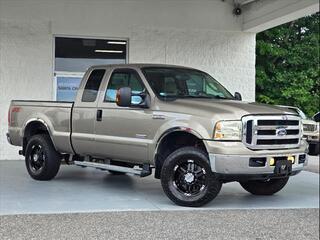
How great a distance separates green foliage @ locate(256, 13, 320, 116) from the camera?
24516 millimetres

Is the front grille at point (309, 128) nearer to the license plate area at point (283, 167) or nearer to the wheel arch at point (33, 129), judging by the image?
the license plate area at point (283, 167)

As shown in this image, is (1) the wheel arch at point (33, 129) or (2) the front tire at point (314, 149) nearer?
(1) the wheel arch at point (33, 129)

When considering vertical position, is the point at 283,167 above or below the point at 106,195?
above

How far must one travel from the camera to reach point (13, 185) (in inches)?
387

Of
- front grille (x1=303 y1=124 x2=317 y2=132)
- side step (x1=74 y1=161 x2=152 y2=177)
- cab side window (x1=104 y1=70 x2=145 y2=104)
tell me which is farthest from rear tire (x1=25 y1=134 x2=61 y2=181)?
front grille (x1=303 y1=124 x2=317 y2=132)

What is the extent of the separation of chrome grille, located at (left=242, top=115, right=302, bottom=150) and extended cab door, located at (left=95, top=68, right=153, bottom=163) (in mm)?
1555

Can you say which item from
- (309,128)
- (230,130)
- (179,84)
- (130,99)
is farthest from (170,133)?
(309,128)

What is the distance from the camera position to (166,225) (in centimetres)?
696

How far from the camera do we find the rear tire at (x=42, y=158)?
10.1 m

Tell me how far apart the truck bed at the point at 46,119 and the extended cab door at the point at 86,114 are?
17 centimetres

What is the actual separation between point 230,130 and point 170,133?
3.23ft

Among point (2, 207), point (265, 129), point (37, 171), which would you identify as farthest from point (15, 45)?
point (265, 129)

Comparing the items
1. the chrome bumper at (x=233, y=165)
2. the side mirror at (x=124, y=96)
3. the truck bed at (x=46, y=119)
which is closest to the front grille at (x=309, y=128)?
the truck bed at (x=46, y=119)

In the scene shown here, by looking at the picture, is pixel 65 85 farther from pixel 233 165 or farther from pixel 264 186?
pixel 233 165
